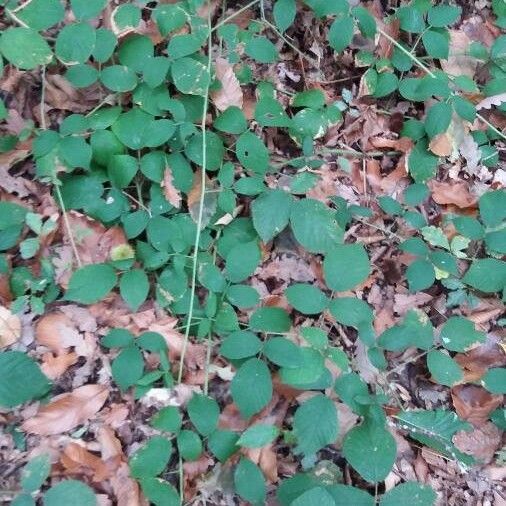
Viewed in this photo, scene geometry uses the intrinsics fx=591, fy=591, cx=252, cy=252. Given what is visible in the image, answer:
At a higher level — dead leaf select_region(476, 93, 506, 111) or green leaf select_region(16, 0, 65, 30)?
green leaf select_region(16, 0, 65, 30)

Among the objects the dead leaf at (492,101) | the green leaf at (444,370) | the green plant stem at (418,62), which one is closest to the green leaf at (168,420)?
the green leaf at (444,370)

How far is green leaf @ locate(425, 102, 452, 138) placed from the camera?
1978 mm

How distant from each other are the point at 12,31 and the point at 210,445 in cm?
129

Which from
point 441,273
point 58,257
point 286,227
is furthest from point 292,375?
point 58,257

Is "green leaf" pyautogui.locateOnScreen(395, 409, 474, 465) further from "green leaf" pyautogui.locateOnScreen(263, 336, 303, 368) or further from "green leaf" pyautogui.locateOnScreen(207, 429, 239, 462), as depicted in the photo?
"green leaf" pyautogui.locateOnScreen(207, 429, 239, 462)

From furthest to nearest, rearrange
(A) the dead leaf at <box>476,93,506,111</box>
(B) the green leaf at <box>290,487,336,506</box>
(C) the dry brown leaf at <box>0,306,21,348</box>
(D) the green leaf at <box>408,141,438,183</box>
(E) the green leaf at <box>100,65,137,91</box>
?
(A) the dead leaf at <box>476,93,506,111</box> → (D) the green leaf at <box>408,141,438,183</box> → (E) the green leaf at <box>100,65,137,91</box> → (C) the dry brown leaf at <box>0,306,21,348</box> → (B) the green leaf at <box>290,487,336,506</box>

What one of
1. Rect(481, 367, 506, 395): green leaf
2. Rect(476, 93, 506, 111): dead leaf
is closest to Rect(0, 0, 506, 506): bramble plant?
Rect(481, 367, 506, 395): green leaf

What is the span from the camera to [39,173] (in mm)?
1739

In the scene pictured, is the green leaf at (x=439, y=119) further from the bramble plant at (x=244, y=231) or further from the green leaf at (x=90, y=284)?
the green leaf at (x=90, y=284)

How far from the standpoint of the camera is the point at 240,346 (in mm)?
1598

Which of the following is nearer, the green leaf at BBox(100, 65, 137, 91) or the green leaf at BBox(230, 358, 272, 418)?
the green leaf at BBox(230, 358, 272, 418)

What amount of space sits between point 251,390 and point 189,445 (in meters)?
0.21

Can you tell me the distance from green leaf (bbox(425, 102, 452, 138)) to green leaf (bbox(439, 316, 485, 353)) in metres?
0.65

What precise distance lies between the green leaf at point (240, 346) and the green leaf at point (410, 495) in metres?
0.49
